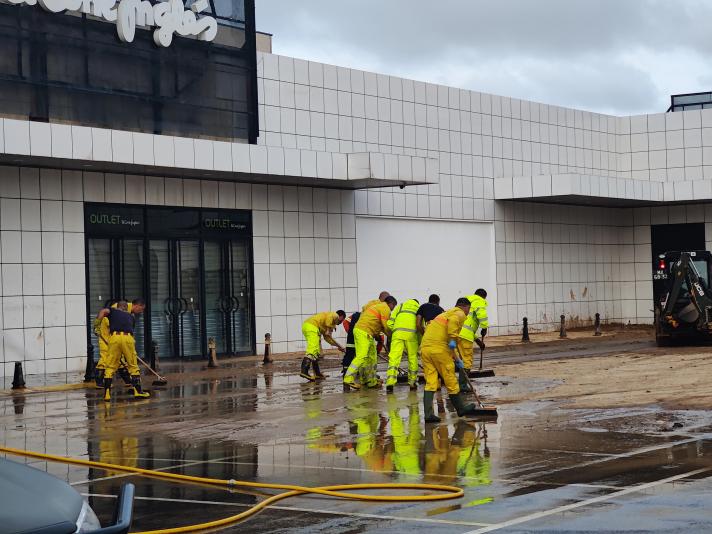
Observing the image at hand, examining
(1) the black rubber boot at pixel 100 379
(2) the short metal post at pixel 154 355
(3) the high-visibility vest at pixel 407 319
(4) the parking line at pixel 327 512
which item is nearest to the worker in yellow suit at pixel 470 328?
(3) the high-visibility vest at pixel 407 319

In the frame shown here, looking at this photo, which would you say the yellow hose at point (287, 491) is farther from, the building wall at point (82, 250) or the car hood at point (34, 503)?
the building wall at point (82, 250)

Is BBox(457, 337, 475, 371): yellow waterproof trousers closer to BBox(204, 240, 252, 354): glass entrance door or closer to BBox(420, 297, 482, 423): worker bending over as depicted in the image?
BBox(420, 297, 482, 423): worker bending over

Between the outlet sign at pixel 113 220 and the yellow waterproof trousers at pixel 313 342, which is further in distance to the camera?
the outlet sign at pixel 113 220

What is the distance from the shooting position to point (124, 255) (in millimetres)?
26750

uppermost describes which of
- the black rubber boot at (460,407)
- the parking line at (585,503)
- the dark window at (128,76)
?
the dark window at (128,76)

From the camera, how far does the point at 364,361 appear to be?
20.5m

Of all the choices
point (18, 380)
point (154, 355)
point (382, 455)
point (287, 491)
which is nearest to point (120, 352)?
point (18, 380)

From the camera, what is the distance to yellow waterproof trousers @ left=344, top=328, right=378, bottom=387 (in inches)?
797

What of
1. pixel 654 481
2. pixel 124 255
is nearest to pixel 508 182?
pixel 124 255

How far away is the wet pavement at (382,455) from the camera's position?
29.6 ft

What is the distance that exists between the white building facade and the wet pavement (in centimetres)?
527

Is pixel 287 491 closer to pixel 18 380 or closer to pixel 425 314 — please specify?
pixel 425 314

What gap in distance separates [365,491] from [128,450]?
14.1 feet

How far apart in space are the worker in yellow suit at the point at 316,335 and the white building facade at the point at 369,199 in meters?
5.19
